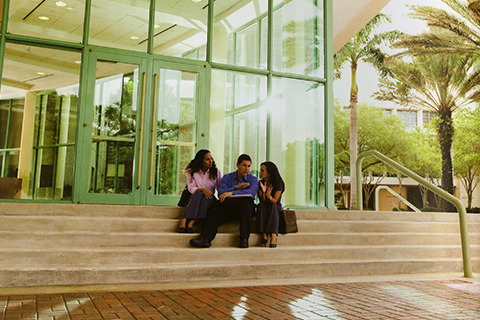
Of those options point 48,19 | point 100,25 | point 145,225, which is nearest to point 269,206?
point 145,225

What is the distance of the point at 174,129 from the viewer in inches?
339

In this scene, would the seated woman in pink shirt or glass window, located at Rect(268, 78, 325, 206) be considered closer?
the seated woman in pink shirt

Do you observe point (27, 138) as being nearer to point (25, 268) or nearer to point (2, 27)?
point (2, 27)

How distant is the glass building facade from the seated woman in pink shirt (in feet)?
6.22

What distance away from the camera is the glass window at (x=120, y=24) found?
825cm

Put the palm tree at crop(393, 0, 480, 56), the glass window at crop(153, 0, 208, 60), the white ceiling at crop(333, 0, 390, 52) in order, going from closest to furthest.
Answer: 1. the glass window at crop(153, 0, 208, 60)
2. the white ceiling at crop(333, 0, 390, 52)
3. the palm tree at crop(393, 0, 480, 56)

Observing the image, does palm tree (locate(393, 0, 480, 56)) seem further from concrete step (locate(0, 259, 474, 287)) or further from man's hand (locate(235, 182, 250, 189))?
man's hand (locate(235, 182, 250, 189))

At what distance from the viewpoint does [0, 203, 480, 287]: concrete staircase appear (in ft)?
16.5

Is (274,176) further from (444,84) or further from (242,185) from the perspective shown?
(444,84)

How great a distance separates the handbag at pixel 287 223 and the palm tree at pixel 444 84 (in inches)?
689

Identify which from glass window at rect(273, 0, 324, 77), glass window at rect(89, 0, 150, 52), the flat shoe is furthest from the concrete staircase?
glass window at rect(273, 0, 324, 77)

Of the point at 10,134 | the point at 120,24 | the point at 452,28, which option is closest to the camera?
the point at 120,24

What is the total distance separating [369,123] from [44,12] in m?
29.5

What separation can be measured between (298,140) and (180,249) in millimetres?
4790
